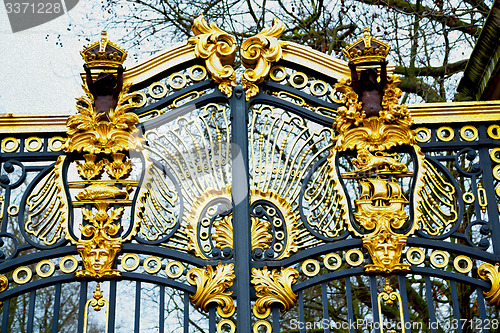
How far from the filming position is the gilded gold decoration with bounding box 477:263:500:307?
4.21 meters

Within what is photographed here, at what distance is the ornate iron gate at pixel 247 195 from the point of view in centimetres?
418

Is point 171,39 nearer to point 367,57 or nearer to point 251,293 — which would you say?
point 367,57

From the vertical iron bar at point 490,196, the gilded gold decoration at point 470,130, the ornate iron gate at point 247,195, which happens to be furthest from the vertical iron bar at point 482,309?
the gilded gold decoration at point 470,130

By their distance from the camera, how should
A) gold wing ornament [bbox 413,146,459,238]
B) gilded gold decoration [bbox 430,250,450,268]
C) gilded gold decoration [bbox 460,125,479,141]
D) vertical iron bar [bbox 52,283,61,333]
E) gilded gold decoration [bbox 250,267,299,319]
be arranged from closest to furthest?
vertical iron bar [bbox 52,283,61,333]
gilded gold decoration [bbox 250,267,299,319]
gilded gold decoration [bbox 430,250,450,268]
gold wing ornament [bbox 413,146,459,238]
gilded gold decoration [bbox 460,125,479,141]

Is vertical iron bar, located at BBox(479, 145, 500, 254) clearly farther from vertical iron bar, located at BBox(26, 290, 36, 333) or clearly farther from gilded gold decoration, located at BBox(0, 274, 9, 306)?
gilded gold decoration, located at BBox(0, 274, 9, 306)

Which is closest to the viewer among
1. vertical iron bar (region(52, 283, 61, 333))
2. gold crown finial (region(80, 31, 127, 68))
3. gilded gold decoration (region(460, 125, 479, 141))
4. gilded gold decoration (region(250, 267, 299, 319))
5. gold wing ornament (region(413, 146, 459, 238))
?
vertical iron bar (region(52, 283, 61, 333))

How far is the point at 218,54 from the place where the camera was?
4.63 metres

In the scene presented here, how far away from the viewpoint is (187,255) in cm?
423

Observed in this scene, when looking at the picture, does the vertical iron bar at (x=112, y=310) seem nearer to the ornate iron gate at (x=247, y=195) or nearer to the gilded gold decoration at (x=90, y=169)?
the ornate iron gate at (x=247, y=195)

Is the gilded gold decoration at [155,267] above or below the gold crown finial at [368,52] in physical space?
below

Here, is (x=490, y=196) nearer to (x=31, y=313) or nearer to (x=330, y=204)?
(x=330, y=204)

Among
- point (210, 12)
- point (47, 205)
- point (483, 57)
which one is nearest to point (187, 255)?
point (47, 205)

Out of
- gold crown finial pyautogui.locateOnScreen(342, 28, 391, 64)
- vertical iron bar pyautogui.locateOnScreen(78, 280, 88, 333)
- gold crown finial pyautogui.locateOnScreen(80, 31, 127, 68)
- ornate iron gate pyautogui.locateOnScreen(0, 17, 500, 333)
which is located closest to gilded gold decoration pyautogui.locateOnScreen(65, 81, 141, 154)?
ornate iron gate pyautogui.locateOnScreen(0, 17, 500, 333)

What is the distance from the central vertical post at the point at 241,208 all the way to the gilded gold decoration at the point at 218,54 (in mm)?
75
